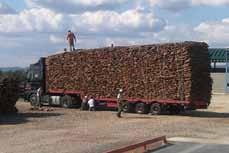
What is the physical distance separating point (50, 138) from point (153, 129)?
5938mm

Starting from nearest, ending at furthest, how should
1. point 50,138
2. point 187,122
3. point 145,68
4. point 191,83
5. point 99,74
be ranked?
point 50,138
point 187,122
point 191,83
point 145,68
point 99,74

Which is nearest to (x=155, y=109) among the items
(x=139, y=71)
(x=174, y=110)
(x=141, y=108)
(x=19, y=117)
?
(x=141, y=108)

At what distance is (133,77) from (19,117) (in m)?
8.01

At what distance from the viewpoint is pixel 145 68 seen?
36.9 metres

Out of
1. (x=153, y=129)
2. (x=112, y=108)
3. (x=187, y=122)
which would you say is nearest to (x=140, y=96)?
(x=112, y=108)

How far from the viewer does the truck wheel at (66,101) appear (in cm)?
4081

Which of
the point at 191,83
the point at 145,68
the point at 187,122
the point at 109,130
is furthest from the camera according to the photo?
the point at 145,68

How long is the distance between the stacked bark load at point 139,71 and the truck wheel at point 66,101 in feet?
2.41

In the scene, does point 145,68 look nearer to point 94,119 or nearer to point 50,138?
point 94,119

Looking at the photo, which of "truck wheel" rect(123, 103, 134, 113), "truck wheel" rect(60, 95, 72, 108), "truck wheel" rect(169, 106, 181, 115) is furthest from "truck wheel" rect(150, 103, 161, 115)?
"truck wheel" rect(60, 95, 72, 108)

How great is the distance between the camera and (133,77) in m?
37.6

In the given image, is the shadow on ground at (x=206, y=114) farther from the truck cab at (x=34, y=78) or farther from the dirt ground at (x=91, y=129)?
the truck cab at (x=34, y=78)

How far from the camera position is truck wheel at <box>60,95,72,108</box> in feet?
134

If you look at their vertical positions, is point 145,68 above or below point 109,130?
above
